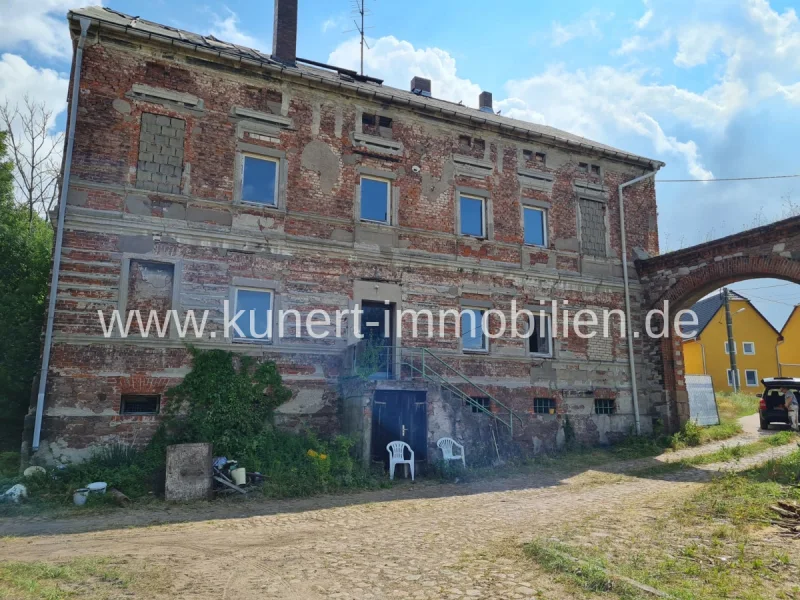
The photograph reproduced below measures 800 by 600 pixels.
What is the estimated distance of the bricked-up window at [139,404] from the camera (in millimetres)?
12672

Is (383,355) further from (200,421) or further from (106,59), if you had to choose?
(106,59)

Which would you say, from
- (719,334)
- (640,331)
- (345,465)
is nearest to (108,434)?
(345,465)

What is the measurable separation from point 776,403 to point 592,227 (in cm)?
881

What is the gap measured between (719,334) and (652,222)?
25758mm

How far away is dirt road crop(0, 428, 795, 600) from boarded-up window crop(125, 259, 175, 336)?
4.68 metres

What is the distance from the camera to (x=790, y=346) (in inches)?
1734

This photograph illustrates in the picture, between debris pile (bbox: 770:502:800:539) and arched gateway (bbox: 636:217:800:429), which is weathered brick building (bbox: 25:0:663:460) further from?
debris pile (bbox: 770:502:800:539)

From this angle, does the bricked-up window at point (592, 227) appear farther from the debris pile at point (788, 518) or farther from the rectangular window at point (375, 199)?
the debris pile at point (788, 518)

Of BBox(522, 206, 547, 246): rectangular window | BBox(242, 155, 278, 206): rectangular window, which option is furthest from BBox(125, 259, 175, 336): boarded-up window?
BBox(522, 206, 547, 246): rectangular window

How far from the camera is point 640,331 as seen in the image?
19.3 meters

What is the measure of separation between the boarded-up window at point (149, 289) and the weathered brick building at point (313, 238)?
0.04m

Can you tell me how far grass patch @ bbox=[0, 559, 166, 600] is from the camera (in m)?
5.76

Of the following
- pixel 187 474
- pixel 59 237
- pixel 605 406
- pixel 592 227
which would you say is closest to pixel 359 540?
pixel 187 474

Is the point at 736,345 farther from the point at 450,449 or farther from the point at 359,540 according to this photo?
the point at 359,540
